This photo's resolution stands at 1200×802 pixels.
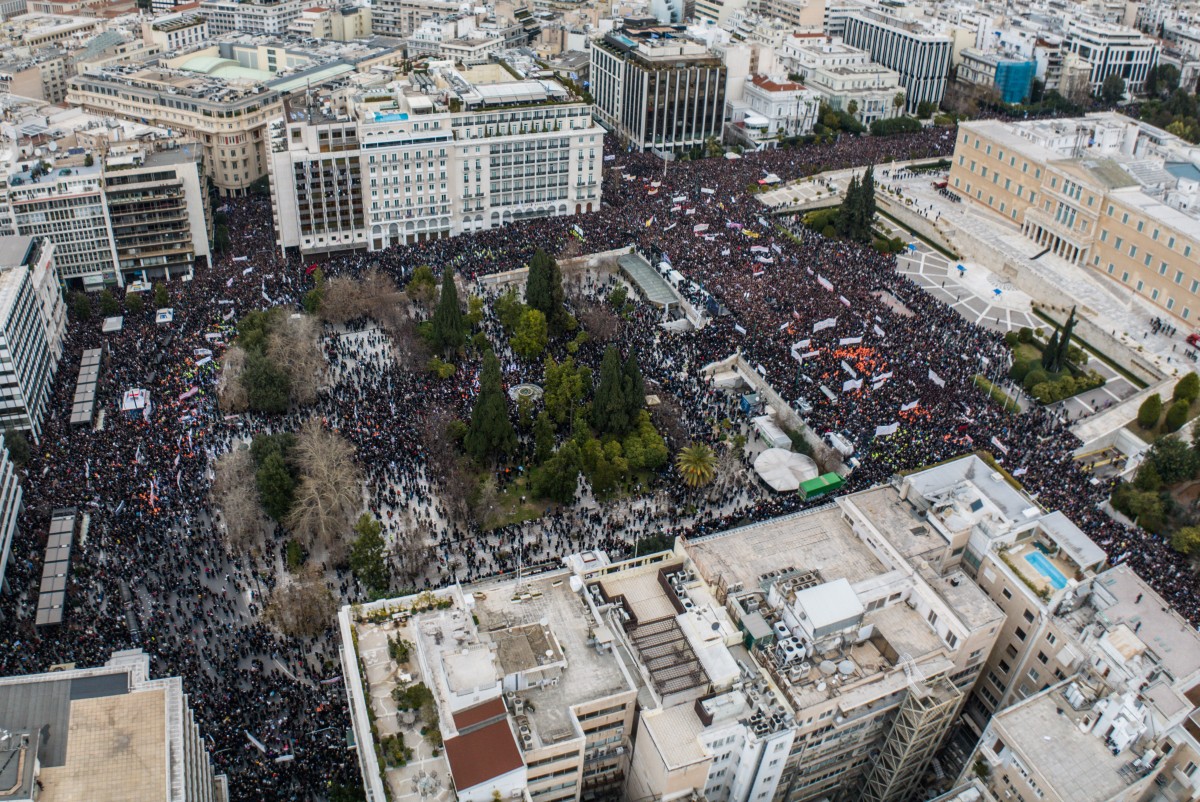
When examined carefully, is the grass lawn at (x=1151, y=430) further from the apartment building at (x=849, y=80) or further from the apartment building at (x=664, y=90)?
the apartment building at (x=849, y=80)

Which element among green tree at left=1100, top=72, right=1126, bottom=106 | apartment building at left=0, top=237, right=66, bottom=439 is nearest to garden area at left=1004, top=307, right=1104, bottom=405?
apartment building at left=0, top=237, right=66, bottom=439

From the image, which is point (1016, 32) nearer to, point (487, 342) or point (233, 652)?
point (487, 342)

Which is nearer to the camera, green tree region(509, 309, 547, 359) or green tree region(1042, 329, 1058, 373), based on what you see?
→ green tree region(1042, 329, 1058, 373)

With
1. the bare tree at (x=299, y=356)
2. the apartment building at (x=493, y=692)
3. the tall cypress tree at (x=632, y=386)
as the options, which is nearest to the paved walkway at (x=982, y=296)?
the tall cypress tree at (x=632, y=386)

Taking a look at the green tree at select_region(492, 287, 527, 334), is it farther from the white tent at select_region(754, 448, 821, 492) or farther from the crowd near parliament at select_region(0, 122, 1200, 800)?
the white tent at select_region(754, 448, 821, 492)

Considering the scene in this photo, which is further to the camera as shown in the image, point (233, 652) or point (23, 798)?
point (233, 652)

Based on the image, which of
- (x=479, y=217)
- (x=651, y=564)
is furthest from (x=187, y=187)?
(x=651, y=564)

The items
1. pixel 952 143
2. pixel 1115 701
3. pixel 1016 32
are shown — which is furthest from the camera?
pixel 1016 32
